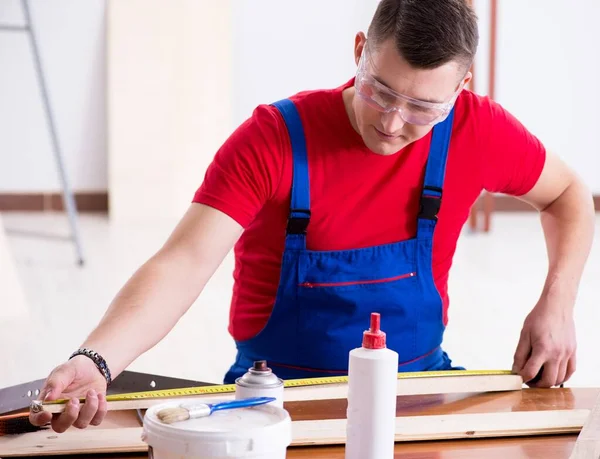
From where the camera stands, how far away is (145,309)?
5.47 ft

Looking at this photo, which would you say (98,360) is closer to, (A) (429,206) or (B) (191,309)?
(A) (429,206)

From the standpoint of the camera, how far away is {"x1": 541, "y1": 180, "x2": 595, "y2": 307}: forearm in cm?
211

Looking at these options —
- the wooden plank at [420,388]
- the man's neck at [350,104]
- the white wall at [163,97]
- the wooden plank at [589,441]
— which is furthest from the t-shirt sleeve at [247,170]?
the white wall at [163,97]

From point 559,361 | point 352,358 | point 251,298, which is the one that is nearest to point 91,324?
point 251,298

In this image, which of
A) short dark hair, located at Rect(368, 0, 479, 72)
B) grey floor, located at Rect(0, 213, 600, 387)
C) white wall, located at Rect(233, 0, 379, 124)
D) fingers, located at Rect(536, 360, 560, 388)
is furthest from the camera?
white wall, located at Rect(233, 0, 379, 124)

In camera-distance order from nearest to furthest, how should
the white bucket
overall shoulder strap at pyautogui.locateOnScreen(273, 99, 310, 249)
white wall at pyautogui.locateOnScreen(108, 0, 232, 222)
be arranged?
the white bucket < overall shoulder strap at pyautogui.locateOnScreen(273, 99, 310, 249) < white wall at pyautogui.locateOnScreen(108, 0, 232, 222)

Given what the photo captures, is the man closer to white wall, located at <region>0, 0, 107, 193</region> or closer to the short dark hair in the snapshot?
the short dark hair

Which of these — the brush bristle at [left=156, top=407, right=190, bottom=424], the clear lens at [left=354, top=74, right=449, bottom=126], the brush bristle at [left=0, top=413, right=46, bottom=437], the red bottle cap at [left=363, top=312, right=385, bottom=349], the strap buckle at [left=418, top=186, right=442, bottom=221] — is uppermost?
the clear lens at [left=354, top=74, right=449, bottom=126]

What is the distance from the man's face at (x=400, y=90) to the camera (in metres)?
1.77

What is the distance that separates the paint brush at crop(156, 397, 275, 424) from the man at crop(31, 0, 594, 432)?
0.57 meters

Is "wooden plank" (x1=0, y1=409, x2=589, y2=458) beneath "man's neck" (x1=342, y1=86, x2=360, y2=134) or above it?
beneath

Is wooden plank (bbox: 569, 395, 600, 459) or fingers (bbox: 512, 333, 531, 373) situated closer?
→ wooden plank (bbox: 569, 395, 600, 459)

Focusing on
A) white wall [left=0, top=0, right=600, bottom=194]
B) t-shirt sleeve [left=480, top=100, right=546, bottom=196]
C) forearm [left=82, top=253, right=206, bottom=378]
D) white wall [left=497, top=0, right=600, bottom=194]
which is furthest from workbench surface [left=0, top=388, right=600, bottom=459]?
white wall [left=497, top=0, right=600, bottom=194]

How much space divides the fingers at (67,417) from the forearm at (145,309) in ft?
0.68
